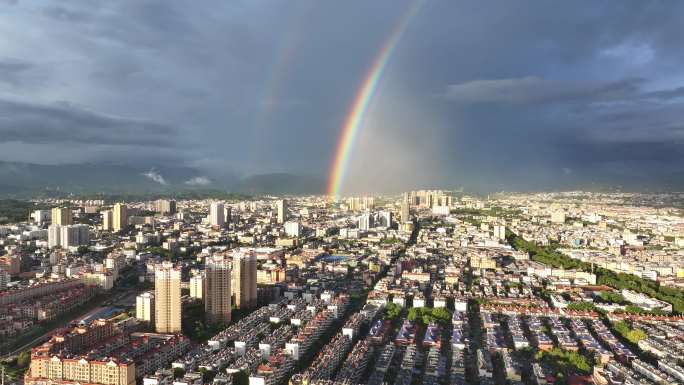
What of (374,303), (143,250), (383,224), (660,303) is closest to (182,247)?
(143,250)

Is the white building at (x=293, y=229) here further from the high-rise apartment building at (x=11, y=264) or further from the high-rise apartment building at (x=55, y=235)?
the high-rise apartment building at (x=11, y=264)

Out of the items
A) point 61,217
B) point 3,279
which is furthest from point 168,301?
point 61,217

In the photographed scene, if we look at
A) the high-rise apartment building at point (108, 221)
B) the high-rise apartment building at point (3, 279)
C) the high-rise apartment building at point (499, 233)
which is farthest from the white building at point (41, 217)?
the high-rise apartment building at point (499, 233)

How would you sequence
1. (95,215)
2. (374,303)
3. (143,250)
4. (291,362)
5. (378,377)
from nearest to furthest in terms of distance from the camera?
(378,377) → (291,362) → (374,303) → (143,250) → (95,215)

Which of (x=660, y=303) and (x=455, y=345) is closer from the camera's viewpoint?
(x=455, y=345)

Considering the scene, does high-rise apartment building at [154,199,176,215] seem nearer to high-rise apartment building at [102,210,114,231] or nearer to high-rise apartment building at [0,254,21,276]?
high-rise apartment building at [102,210,114,231]

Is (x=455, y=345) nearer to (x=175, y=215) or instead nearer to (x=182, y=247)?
(x=182, y=247)

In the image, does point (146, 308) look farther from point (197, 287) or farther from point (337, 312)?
point (337, 312)
